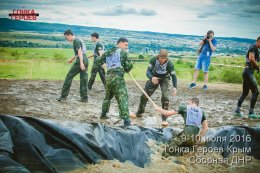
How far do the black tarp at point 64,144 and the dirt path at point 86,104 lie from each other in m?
1.70

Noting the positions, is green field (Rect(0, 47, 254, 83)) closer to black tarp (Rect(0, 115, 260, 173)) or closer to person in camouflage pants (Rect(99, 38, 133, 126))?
person in camouflage pants (Rect(99, 38, 133, 126))

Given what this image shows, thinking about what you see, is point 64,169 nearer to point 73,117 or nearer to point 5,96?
point 73,117

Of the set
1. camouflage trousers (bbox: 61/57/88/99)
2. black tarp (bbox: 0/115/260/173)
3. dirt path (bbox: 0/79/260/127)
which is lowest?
dirt path (bbox: 0/79/260/127)

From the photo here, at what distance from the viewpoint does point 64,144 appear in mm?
3660

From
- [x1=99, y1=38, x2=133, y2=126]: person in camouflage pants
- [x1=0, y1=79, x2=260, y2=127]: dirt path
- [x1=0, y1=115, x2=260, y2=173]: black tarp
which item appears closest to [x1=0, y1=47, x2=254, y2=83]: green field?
[x1=0, y1=79, x2=260, y2=127]: dirt path

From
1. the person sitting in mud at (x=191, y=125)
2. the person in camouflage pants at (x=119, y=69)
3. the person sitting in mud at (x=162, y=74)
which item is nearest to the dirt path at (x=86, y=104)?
the person sitting in mud at (x=162, y=74)

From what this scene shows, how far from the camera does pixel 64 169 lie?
3559 millimetres

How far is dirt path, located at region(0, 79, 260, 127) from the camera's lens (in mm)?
6191

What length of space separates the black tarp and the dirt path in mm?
1701

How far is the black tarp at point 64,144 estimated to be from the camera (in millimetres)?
3396

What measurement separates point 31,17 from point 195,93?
5.97 meters

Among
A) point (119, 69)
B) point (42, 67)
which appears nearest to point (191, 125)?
point (119, 69)

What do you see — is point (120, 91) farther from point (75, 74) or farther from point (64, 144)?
point (75, 74)

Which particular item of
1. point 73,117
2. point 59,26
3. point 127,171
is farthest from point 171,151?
point 59,26
